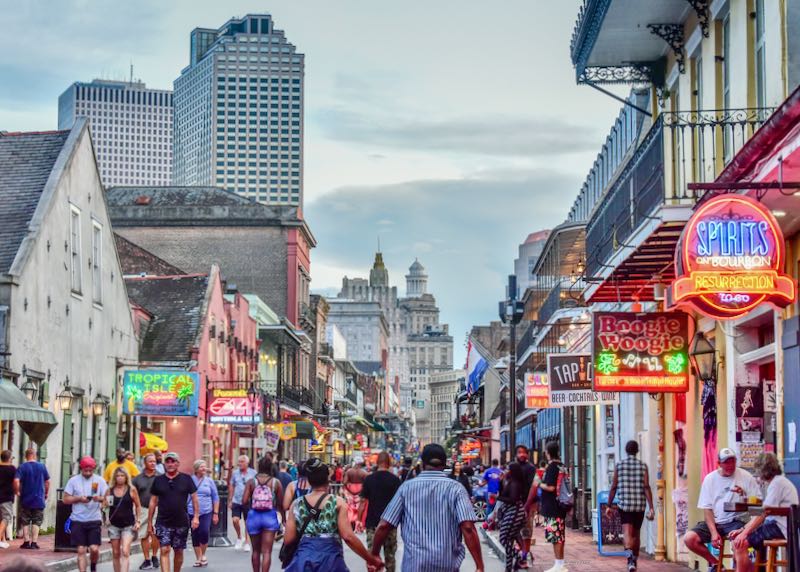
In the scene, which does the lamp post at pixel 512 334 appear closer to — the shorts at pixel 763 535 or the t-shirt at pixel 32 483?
the t-shirt at pixel 32 483

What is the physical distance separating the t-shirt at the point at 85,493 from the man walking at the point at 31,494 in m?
5.32

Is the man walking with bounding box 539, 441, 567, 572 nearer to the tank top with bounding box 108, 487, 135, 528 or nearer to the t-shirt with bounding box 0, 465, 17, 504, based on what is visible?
the tank top with bounding box 108, 487, 135, 528

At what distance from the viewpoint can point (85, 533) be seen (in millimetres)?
18406

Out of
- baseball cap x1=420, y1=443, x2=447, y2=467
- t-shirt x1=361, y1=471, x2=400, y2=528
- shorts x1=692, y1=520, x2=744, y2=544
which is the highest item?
baseball cap x1=420, y1=443, x2=447, y2=467

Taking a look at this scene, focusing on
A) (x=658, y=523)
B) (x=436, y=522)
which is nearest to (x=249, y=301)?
(x=658, y=523)

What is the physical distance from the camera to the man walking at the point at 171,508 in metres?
17.7

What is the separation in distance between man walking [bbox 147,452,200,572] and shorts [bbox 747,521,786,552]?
25.5 feet

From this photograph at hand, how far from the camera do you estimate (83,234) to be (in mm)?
31641

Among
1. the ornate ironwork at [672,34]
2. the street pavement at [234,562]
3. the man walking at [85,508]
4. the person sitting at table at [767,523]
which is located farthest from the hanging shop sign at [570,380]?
the person sitting at table at [767,523]

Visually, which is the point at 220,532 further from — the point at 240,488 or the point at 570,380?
the point at 570,380

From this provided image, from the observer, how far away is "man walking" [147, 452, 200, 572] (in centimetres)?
1766

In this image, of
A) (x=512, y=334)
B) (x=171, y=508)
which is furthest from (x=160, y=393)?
(x=171, y=508)

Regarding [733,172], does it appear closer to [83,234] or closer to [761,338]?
[761,338]

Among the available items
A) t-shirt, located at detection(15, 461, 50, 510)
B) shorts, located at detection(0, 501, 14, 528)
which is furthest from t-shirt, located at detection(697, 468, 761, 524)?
t-shirt, located at detection(15, 461, 50, 510)
